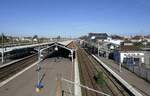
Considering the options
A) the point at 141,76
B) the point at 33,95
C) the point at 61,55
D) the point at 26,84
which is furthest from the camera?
the point at 61,55

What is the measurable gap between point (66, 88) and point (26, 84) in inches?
195

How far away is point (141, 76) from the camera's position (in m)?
33.7

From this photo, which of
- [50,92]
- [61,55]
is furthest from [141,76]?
[61,55]

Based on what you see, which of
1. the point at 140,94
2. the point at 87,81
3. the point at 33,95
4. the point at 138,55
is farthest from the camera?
the point at 138,55

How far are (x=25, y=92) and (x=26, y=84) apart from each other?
12.9ft

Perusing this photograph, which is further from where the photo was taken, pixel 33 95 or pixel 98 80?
pixel 98 80

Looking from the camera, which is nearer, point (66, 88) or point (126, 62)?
point (66, 88)

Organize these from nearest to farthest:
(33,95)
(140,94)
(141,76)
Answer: (33,95), (140,94), (141,76)

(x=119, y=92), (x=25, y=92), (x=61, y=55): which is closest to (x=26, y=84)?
(x=25, y=92)

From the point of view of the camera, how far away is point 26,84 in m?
26.8

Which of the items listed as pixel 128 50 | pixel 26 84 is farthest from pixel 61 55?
pixel 26 84

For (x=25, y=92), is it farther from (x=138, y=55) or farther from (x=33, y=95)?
(x=138, y=55)

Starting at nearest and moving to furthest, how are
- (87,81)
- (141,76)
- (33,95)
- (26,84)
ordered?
(33,95) < (26,84) < (87,81) < (141,76)

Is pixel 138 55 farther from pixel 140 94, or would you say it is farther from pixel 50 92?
pixel 50 92
